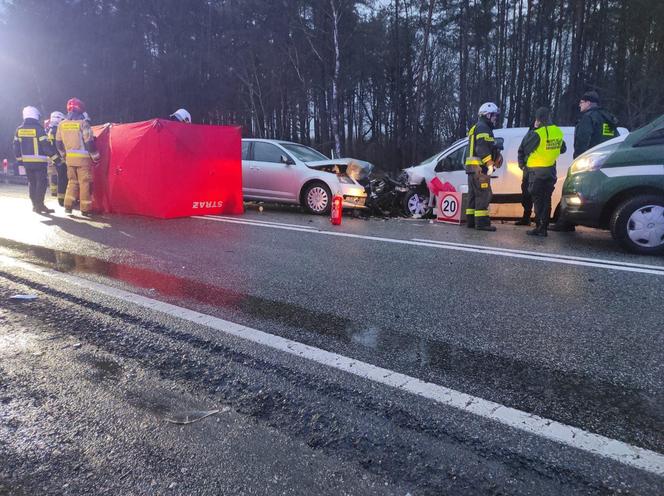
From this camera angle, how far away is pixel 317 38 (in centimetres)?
2378

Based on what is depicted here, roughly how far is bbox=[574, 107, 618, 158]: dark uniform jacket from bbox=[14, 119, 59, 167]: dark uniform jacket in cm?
992

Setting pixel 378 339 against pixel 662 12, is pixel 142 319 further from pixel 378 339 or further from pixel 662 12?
pixel 662 12

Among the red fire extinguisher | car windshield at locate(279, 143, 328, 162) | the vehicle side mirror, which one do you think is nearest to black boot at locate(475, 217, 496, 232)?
the red fire extinguisher

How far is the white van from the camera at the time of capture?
27.2ft

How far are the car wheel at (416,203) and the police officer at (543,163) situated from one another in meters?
2.76

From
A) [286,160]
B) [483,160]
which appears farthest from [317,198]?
[483,160]

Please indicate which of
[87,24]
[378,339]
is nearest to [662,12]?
[378,339]

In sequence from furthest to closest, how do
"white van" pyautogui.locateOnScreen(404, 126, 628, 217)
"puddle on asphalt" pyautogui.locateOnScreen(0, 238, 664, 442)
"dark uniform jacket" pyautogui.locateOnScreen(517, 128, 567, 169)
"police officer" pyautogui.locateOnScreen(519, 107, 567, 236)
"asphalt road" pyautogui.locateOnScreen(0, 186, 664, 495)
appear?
"white van" pyautogui.locateOnScreen(404, 126, 628, 217) → "dark uniform jacket" pyautogui.locateOnScreen(517, 128, 567, 169) → "police officer" pyautogui.locateOnScreen(519, 107, 567, 236) → "puddle on asphalt" pyautogui.locateOnScreen(0, 238, 664, 442) → "asphalt road" pyautogui.locateOnScreen(0, 186, 664, 495)

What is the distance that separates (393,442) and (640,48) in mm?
25998

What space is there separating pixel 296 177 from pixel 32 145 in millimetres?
5289

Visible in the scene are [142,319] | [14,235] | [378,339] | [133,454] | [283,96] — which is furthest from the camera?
[283,96]

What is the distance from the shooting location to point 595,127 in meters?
7.47

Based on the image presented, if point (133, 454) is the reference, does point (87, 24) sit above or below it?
above

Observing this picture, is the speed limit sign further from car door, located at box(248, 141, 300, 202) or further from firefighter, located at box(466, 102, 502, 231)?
car door, located at box(248, 141, 300, 202)
